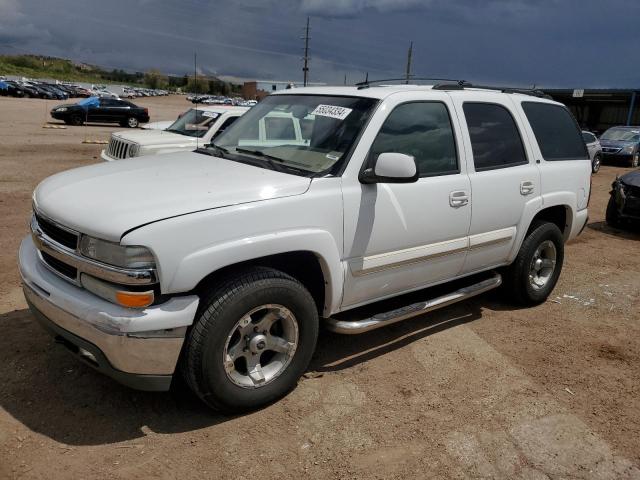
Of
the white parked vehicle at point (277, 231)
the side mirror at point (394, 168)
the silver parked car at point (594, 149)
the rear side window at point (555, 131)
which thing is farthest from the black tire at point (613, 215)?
the silver parked car at point (594, 149)

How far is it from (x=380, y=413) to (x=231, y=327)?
1.12m

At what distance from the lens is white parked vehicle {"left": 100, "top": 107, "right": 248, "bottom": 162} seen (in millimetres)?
9492

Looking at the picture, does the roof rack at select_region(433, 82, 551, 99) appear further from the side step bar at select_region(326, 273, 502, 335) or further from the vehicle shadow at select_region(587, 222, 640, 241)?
the vehicle shadow at select_region(587, 222, 640, 241)

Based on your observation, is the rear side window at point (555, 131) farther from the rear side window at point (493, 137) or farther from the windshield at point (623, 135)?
the windshield at point (623, 135)

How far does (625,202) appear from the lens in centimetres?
918

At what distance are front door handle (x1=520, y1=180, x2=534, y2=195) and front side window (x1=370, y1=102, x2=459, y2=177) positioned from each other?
33.6 inches

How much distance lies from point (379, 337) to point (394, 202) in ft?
4.35

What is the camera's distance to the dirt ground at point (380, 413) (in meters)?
2.89

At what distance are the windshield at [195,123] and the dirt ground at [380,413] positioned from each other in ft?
18.9

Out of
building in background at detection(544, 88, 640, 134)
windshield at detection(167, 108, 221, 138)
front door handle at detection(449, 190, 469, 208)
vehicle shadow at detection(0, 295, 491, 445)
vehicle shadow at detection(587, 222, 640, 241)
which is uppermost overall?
building in background at detection(544, 88, 640, 134)

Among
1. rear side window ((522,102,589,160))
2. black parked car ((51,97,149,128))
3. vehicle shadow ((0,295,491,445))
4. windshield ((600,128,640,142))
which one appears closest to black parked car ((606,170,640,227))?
rear side window ((522,102,589,160))

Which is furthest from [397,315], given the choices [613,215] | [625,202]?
[613,215]

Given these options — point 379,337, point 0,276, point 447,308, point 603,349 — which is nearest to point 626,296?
point 603,349

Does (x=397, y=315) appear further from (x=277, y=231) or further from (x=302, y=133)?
(x=302, y=133)
